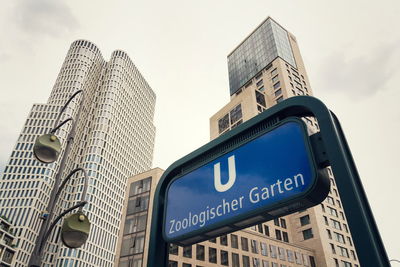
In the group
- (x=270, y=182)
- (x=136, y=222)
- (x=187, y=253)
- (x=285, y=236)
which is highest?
(x=285, y=236)

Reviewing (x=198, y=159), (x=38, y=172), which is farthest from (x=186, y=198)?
(x=38, y=172)

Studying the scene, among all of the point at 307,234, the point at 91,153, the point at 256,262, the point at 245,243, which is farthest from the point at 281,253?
the point at 91,153

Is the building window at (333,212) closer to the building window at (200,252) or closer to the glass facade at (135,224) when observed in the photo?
the building window at (200,252)

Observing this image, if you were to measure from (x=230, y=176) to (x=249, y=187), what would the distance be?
0.30 m

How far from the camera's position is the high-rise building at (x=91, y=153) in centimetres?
9369

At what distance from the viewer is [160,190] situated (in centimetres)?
393

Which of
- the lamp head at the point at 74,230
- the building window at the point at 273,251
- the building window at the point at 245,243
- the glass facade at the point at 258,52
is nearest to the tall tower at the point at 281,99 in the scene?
the glass facade at the point at 258,52

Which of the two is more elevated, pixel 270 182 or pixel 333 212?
pixel 333 212

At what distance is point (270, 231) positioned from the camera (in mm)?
57844

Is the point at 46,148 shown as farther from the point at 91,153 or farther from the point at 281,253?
the point at 91,153

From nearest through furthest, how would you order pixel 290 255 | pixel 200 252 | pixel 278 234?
pixel 200 252, pixel 290 255, pixel 278 234

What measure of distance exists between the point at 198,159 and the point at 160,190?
78cm

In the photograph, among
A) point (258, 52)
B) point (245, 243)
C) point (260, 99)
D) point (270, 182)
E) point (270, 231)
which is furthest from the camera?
point (258, 52)

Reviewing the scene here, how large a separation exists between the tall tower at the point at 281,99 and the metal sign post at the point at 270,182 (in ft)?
144
